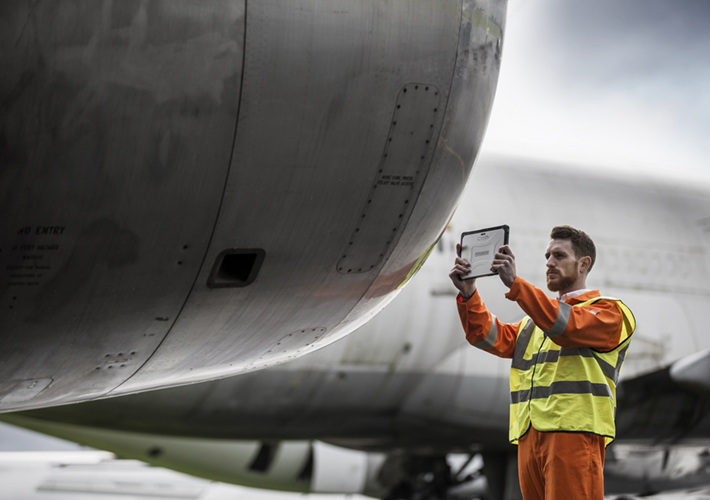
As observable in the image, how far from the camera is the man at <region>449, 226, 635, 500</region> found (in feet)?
7.91

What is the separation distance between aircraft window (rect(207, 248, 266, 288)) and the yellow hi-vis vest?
99cm

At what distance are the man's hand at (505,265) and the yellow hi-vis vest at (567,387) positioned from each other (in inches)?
7.6

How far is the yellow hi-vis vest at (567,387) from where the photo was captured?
8.08ft

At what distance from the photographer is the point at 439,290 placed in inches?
281

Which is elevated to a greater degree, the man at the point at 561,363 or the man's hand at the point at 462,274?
the man's hand at the point at 462,274

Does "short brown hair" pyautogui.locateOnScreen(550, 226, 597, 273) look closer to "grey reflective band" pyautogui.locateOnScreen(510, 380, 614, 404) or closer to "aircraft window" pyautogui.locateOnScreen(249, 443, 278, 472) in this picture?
"grey reflective band" pyautogui.locateOnScreen(510, 380, 614, 404)

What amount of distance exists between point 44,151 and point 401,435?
6417mm

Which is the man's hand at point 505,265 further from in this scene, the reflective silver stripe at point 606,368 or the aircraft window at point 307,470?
the aircraft window at point 307,470

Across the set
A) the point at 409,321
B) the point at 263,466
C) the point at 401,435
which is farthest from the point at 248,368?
the point at 263,466

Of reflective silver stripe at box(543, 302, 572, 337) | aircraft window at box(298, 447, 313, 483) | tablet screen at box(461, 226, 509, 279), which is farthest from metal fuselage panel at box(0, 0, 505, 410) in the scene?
aircraft window at box(298, 447, 313, 483)

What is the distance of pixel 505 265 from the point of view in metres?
2.44

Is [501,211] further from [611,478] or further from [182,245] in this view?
[182,245]

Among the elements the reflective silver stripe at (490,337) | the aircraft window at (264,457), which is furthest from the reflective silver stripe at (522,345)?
the aircraft window at (264,457)

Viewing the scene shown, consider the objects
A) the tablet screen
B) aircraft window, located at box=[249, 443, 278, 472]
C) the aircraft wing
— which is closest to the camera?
the tablet screen
